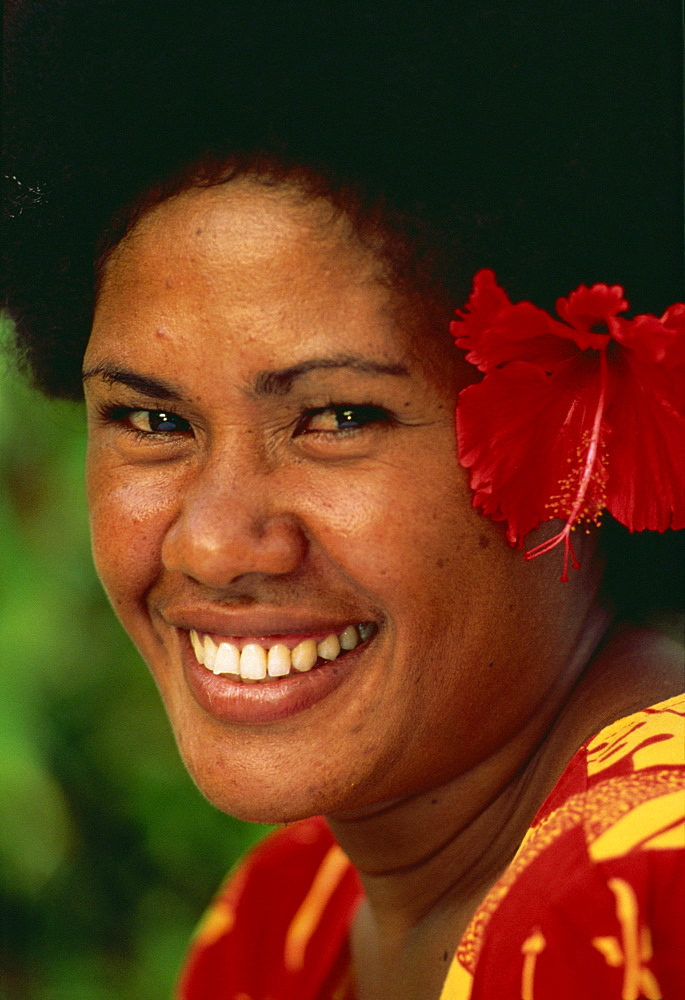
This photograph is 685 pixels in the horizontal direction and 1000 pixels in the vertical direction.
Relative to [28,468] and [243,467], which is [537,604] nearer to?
[243,467]

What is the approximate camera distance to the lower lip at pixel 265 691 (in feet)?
5.30

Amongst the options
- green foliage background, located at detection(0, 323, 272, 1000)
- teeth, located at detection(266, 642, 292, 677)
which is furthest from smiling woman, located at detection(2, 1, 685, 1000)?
green foliage background, located at detection(0, 323, 272, 1000)

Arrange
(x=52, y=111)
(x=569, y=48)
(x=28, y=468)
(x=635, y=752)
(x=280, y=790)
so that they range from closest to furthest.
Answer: (x=635, y=752), (x=569, y=48), (x=280, y=790), (x=52, y=111), (x=28, y=468)

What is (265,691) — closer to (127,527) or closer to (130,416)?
(127,527)

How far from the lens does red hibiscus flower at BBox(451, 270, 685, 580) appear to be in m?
1.38

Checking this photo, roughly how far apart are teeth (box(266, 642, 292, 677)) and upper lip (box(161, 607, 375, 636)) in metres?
0.03

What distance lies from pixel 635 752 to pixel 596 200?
698mm

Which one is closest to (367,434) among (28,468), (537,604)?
(537,604)

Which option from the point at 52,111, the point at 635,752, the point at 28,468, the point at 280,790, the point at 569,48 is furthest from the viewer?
the point at 28,468

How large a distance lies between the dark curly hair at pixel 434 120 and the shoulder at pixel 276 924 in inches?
55.5

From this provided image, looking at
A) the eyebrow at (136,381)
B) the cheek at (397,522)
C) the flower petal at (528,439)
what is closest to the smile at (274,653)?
the cheek at (397,522)

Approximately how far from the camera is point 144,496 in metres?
1.67

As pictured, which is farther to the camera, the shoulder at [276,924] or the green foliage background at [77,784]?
the green foliage background at [77,784]

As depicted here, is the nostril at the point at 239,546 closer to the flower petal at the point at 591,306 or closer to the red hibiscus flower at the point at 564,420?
the red hibiscus flower at the point at 564,420
